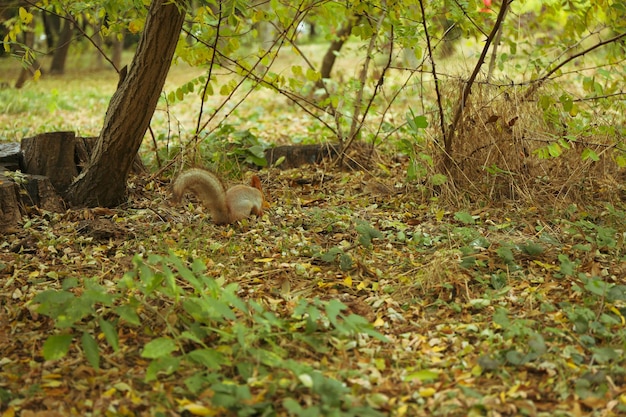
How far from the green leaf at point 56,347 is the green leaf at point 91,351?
0.22 ft

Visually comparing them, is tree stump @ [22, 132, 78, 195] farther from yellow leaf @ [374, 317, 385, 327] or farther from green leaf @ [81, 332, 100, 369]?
yellow leaf @ [374, 317, 385, 327]

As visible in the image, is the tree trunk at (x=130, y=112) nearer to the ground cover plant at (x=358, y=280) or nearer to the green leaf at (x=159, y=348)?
the ground cover plant at (x=358, y=280)

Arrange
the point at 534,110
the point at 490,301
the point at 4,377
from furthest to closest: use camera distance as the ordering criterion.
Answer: the point at 534,110 → the point at 490,301 → the point at 4,377

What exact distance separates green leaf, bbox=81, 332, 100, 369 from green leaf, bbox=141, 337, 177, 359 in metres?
0.16

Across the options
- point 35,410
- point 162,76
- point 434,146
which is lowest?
point 35,410

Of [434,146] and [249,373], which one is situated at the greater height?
[434,146]

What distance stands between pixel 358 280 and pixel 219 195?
3.28ft

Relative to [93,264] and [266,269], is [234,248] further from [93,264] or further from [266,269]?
[93,264]

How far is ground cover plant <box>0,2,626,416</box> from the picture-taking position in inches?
99.0

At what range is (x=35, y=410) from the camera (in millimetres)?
2432

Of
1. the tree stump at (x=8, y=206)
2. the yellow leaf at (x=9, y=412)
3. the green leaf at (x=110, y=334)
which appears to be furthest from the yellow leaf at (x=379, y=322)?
the tree stump at (x=8, y=206)

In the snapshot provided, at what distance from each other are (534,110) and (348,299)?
6.64 feet

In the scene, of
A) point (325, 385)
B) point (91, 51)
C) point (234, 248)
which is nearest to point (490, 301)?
point (325, 385)

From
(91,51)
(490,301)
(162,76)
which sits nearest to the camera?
(490,301)
